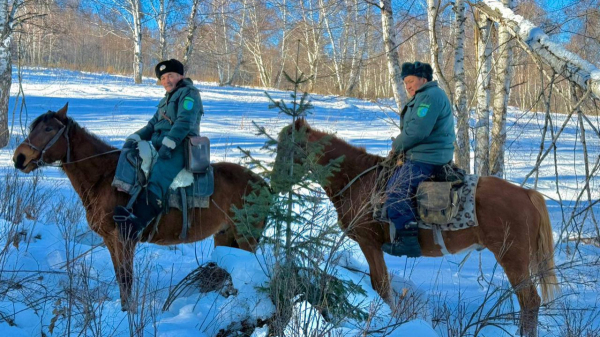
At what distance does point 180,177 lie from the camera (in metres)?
4.85

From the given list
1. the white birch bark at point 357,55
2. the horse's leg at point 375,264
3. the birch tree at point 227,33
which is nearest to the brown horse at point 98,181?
the horse's leg at point 375,264

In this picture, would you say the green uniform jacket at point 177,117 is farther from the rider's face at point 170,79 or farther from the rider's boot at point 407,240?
the rider's boot at point 407,240

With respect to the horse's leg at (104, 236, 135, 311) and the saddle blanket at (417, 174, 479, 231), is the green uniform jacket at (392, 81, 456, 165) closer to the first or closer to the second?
the saddle blanket at (417, 174, 479, 231)

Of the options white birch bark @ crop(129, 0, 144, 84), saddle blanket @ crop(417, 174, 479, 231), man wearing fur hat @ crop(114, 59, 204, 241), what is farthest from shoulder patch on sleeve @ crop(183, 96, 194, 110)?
white birch bark @ crop(129, 0, 144, 84)

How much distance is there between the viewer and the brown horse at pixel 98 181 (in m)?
4.50

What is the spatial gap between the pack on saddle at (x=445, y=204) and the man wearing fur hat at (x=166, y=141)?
200cm

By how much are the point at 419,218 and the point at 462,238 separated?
46cm

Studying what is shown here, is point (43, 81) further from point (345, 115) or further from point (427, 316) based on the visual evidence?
point (427, 316)

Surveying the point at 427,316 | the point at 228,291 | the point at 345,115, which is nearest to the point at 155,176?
the point at 228,291

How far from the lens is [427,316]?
3617 mm

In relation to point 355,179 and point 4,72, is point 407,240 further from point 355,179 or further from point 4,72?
point 4,72

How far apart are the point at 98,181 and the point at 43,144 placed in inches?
23.4

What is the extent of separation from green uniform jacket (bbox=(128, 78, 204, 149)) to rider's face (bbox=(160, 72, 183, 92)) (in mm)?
49

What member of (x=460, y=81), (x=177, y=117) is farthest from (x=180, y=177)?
(x=460, y=81)
